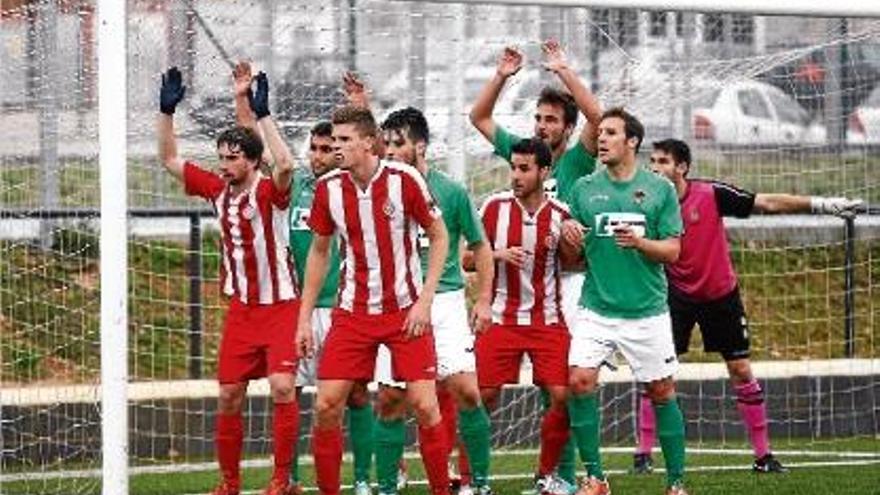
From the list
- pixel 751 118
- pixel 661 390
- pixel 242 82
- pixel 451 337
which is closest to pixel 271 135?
pixel 242 82

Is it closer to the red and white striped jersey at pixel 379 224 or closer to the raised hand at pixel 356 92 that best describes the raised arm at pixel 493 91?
the raised hand at pixel 356 92

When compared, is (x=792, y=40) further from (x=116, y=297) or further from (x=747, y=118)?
(x=116, y=297)

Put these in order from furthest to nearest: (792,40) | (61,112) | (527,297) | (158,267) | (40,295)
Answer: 1. (792,40)
2. (158,267)
3. (40,295)
4. (61,112)
5. (527,297)

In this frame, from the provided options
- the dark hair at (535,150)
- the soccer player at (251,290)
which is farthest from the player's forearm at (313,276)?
the dark hair at (535,150)

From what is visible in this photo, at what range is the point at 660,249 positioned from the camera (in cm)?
1324

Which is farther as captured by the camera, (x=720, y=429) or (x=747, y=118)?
(x=747, y=118)

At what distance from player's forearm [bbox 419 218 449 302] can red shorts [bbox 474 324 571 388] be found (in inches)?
56.6

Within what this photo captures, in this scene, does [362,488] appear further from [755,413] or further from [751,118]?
[751,118]

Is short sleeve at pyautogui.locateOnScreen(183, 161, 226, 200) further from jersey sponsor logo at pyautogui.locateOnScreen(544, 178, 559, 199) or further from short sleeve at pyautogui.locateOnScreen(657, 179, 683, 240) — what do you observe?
short sleeve at pyautogui.locateOnScreen(657, 179, 683, 240)

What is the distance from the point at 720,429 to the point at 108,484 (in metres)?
7.08

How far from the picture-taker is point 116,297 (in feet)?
40.8

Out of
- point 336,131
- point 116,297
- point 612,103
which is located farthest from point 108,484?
point 612,103

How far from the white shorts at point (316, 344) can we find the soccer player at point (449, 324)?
2.57 ft

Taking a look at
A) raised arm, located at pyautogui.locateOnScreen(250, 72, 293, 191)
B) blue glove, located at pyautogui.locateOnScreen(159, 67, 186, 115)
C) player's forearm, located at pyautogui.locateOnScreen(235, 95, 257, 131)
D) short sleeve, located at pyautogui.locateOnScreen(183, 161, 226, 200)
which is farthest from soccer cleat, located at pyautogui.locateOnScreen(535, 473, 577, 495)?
blue glove, located at pyautogui.locateOnScreen(159, 67, 186, 115)
